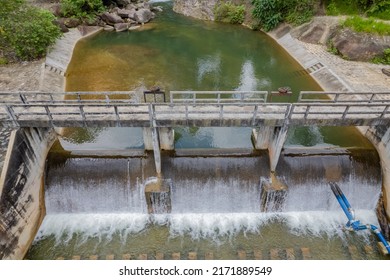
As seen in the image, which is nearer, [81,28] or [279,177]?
[279,177]

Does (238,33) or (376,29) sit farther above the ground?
(376,29)

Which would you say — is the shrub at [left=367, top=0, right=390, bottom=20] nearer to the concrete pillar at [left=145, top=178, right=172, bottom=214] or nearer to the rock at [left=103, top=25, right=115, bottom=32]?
the concrete pillar at [left=145, top=178, right=172, bottom=214]

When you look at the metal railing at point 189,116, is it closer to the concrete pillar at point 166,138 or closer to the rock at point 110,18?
the concrete pillar at point 166,138

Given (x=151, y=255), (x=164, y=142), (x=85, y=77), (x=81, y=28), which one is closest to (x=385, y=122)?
(x=164, y=142)

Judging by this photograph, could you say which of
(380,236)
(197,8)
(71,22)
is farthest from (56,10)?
(380,236)

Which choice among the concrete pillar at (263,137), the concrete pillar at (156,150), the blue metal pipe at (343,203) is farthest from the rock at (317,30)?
the concrete pillar at (156,150)

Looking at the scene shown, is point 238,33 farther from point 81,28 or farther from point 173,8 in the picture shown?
point 81,28

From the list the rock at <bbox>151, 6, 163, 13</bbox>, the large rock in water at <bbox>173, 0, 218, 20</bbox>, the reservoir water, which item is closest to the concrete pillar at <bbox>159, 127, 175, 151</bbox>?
the reservoir water
